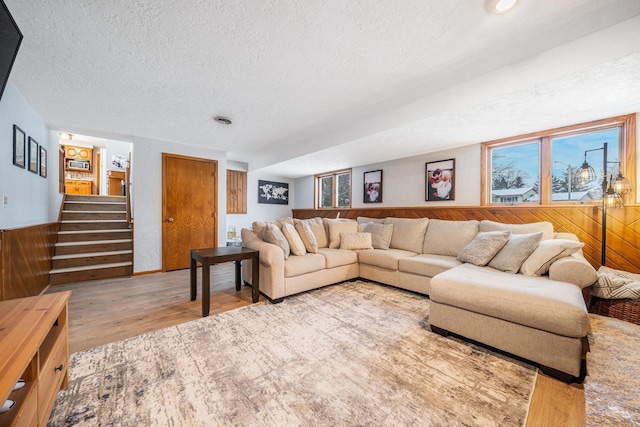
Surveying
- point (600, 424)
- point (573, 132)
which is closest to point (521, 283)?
point (600, 424)

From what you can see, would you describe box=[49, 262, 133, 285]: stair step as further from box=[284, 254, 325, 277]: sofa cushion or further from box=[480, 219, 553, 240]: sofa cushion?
box=[480, 219, 553, 240]: sofa cushion

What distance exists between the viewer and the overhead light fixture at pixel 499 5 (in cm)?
140

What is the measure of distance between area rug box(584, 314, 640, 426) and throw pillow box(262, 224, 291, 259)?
255 cm

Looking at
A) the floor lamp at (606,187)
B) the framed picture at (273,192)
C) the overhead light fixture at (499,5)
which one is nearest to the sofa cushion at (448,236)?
the floor lamp at (606,187)

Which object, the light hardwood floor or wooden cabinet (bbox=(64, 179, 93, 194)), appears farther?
wooden cabinet (bbox=(64, 179, 93, 194))

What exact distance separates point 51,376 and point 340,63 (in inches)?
106

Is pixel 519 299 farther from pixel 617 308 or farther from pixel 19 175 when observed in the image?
pixel 19 175

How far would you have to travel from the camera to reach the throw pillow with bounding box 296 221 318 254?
324 cm

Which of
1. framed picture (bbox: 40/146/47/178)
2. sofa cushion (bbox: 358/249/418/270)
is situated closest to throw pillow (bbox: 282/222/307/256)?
sofa cushion (bbox: 358/249/418/270)

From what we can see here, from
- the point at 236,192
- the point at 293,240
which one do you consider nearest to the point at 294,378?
the point at 293,240

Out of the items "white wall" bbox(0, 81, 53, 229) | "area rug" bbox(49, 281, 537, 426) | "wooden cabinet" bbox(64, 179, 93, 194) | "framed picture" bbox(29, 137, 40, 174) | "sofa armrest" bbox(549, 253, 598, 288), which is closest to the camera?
"area rug" bbox(49, 281, 537, 426)

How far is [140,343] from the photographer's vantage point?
1.84 m

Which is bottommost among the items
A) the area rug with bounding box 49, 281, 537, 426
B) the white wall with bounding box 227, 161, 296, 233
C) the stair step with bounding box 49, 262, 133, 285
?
the area rug with bounding box 49, 281, 537, 426

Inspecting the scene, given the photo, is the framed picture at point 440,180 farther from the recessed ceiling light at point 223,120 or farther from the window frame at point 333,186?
the recessed ceiling light at point 223,120
